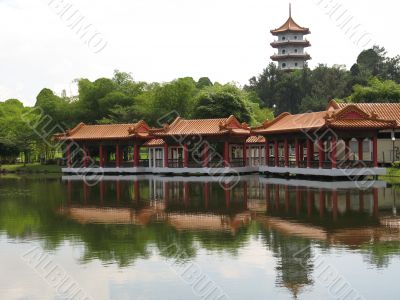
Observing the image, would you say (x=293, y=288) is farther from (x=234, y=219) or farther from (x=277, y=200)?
(x=277, y=200)

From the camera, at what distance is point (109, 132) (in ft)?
159

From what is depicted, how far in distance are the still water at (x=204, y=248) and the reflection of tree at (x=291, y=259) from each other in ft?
0.07

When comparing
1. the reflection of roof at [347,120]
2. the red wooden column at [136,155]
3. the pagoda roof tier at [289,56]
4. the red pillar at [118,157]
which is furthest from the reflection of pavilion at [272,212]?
the pagoda roof tier at [289,56]

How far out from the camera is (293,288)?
10203 millimetres

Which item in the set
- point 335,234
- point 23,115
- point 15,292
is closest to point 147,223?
point 335,234

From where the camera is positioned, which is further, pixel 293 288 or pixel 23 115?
pixel 23 115

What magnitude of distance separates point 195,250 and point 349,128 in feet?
73.8

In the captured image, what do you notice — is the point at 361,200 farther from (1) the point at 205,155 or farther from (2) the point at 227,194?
(1) the point at 205,155

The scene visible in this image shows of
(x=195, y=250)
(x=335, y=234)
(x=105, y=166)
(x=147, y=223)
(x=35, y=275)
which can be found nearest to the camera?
(x=35, y=275)

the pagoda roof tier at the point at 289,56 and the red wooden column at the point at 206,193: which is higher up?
the pagoda roof tier at the point at 289,56

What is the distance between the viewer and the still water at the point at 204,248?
10398 millimetres

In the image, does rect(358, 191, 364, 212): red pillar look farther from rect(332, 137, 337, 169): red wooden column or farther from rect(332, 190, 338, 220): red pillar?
rect(332, 137, 337, 169): red wooden column

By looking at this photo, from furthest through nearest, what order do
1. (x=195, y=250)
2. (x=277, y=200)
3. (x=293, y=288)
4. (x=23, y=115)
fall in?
(x=23, y=115)
(x=277, y=200)
(x=195, y=250)
(x=293, y=288)

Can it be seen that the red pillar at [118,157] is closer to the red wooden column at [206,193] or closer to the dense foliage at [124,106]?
the dense foliage at [124,106]
